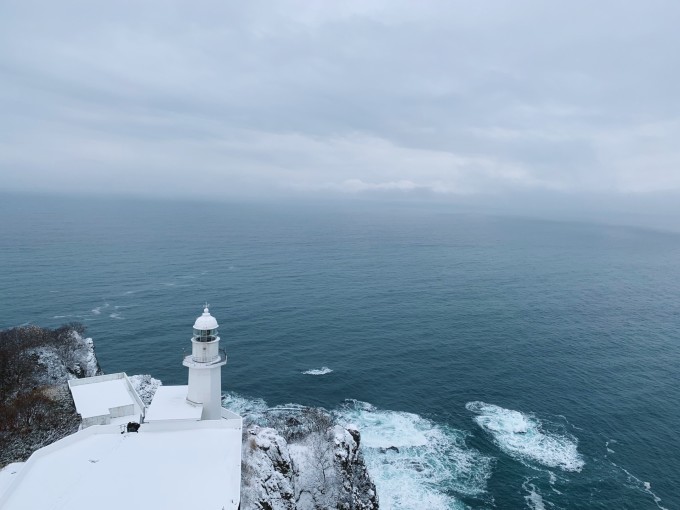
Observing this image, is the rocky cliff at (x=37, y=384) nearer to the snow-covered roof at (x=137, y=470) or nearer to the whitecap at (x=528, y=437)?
the snow-covered roof at (x=137, y=470)

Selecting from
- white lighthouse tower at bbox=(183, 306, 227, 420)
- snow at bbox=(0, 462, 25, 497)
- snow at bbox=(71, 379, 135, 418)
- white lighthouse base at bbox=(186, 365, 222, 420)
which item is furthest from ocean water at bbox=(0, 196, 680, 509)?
snow at bbox=(0, 462, 25, 497)

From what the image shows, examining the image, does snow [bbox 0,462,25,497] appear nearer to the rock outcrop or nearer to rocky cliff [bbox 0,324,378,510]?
Result: rocky cliff [bbox 0,324,378,510]

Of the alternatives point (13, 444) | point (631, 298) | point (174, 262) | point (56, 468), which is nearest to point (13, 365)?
point (13, 444)

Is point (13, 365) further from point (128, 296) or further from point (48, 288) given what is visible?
point (48, 288)

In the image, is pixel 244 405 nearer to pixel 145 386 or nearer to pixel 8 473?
pixel 145 386

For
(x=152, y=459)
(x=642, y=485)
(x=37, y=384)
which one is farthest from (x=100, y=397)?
(x=642, y=485)

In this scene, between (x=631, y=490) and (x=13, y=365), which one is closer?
(x=631, y=490)
